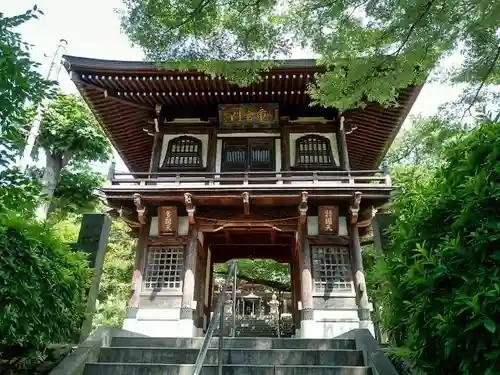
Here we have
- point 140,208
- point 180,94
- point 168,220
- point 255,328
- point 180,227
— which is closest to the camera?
point 140,208

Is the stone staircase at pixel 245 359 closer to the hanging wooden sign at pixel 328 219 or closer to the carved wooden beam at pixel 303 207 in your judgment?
the carved wooden beam at pixel 303 207

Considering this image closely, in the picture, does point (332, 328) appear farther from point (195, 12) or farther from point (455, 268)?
point (195, 12)

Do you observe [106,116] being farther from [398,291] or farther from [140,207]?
[398,291]

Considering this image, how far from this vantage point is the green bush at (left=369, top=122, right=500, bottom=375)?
7.78ft

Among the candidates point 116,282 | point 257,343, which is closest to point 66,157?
point 116,282

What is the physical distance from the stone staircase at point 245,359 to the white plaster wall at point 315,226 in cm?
377

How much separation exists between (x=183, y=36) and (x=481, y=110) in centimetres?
366

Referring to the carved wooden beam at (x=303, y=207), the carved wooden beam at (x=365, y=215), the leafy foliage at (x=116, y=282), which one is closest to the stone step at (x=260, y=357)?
the carved wooden beam at (x=303, y=207)

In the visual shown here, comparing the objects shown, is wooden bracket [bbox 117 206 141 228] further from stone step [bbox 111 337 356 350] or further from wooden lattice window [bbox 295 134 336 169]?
wooden lattice window [bbox 295 134 336 169]

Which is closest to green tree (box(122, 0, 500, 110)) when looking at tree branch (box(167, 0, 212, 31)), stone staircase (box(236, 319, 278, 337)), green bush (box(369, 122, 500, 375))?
tree branch (box(167, 0, 212, 31))

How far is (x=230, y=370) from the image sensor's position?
4.90m

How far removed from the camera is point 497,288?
2.23 meters

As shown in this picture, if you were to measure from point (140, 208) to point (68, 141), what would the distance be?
22.8ft

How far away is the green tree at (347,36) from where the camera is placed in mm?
4777
